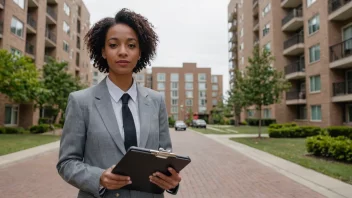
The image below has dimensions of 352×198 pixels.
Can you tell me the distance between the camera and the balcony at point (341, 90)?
915 inches

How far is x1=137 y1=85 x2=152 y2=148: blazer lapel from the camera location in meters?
1.81

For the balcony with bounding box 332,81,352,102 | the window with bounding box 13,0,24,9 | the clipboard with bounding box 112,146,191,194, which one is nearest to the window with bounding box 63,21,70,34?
the window with bounding box 13,0,24,9

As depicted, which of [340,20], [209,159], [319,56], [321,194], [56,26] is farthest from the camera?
[56,26]

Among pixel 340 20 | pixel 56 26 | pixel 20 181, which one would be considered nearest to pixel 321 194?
pixel 20 181

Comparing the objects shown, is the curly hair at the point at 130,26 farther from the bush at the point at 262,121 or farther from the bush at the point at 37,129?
the bush at the point at 262,121

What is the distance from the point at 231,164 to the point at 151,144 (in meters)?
9.19

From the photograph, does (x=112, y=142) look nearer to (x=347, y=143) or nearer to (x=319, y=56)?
(x=347, y=143)

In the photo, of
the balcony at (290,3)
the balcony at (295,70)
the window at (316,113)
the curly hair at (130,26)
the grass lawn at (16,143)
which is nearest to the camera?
the curly hair at (130,26)

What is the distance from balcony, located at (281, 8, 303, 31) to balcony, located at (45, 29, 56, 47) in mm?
26777

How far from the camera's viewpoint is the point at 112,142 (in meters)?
1.72

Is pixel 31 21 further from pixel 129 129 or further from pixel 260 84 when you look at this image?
pixel 129 129

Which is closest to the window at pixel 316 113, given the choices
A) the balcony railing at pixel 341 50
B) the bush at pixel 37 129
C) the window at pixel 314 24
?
the balcony railing at pixel 341 50

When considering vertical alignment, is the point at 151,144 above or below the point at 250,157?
above

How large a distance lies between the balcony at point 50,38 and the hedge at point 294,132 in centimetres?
2597
